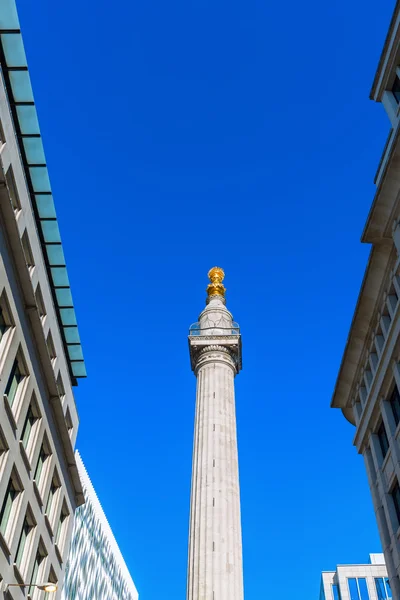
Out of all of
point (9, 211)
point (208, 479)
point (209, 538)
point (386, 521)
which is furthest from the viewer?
point (208, 479)

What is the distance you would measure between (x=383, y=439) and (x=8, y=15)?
22711 millimetres

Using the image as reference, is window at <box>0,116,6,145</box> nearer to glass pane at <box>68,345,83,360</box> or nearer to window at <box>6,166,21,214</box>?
window at <box>6,166,21,214</box>

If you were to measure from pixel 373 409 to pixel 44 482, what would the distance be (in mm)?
14633

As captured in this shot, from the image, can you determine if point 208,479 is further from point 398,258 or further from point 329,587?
point 329,587

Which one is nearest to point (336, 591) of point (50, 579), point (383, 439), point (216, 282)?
point (216, 282)

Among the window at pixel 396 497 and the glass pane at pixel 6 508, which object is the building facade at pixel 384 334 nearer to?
the window at pixel 396 497

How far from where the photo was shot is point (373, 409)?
29578mm

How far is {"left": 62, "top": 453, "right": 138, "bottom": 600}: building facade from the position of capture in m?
59.3

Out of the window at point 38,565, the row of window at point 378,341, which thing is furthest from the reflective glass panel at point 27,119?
the window at point 38,565

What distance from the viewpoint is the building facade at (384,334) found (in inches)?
1029

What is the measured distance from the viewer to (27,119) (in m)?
25.9

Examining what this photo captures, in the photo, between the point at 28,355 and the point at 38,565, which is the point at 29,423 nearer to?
the point at 28,355

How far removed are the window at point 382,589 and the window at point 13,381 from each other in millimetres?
69657

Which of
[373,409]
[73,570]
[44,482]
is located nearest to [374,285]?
[373,409]
